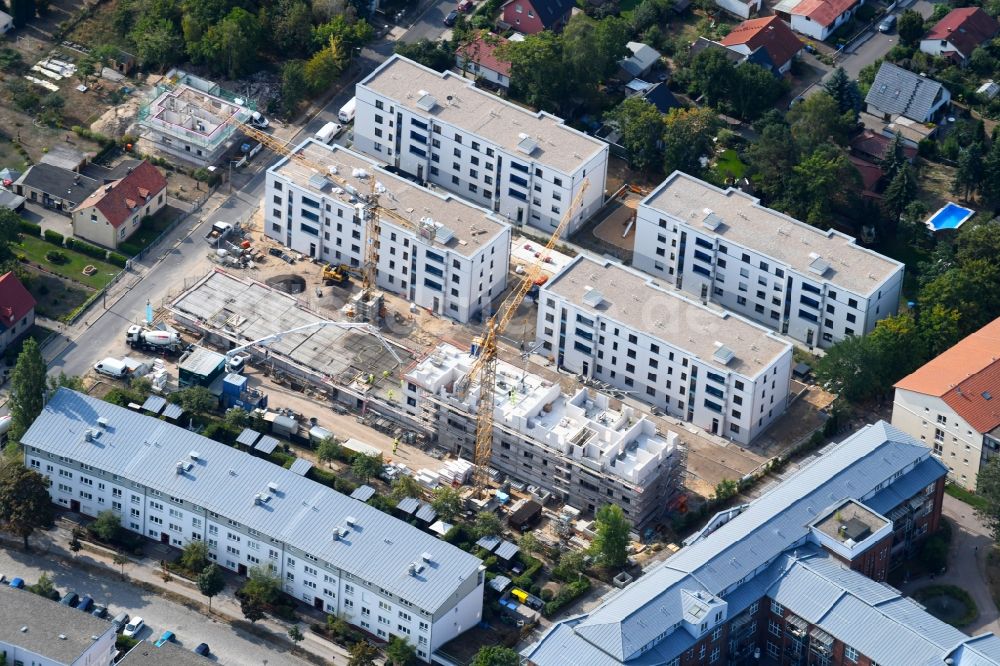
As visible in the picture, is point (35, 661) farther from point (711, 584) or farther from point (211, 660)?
point (711, 584)

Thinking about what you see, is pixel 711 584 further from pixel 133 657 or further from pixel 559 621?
pixel 133 657

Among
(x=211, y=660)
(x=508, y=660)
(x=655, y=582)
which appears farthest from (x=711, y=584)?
(x=211, y=660)

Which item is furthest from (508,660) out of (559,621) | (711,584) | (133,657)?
(133,657)

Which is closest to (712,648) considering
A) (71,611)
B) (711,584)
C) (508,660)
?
(711,584)

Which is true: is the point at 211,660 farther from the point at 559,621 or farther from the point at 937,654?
the point at 937,654
